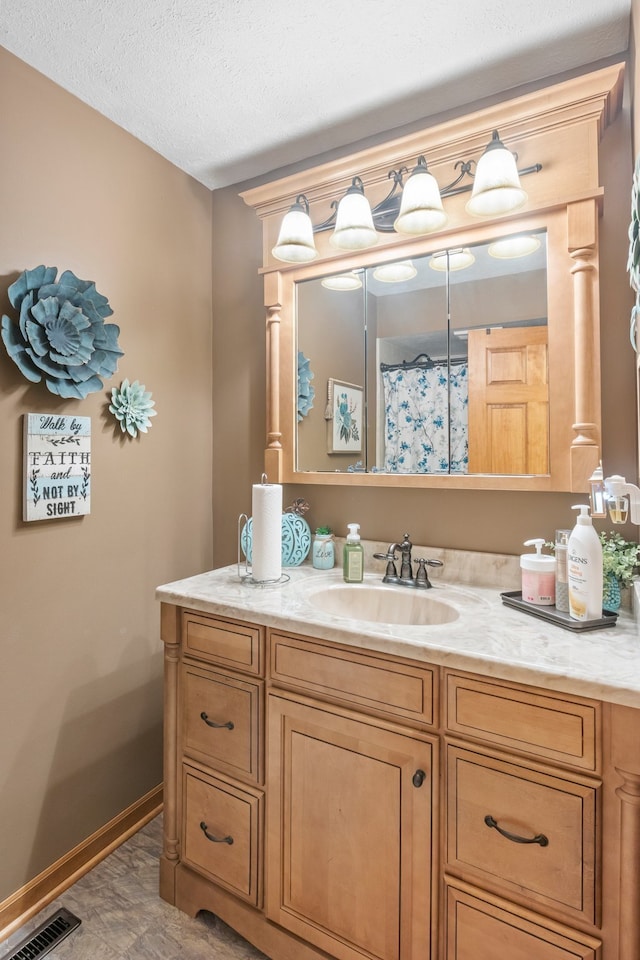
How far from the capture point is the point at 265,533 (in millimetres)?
1590

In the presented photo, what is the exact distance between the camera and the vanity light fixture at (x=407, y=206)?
147 centimetres

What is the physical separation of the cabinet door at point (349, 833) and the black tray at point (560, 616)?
1.32 feet

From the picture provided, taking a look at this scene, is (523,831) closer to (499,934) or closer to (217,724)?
(499,934)

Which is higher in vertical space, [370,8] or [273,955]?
[370,8]

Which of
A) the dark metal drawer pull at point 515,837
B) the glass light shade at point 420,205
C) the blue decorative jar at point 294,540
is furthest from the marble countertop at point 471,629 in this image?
the glass light shade at point 420,205

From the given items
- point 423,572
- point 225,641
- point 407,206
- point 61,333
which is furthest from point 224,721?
point 407,206

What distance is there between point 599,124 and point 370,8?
71cm

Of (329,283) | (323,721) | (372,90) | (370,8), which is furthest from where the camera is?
(329,283)

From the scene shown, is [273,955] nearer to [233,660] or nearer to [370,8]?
[233,660]

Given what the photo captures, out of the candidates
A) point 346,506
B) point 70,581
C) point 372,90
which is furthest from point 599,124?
point 70,581

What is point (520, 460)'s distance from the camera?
1553 millimetres

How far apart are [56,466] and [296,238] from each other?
3.64ft

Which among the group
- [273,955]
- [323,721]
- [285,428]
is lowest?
[273,955]

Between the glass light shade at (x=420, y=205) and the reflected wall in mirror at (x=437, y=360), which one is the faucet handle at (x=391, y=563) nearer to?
the reflected wall in mirror at (x=437, y=360)
